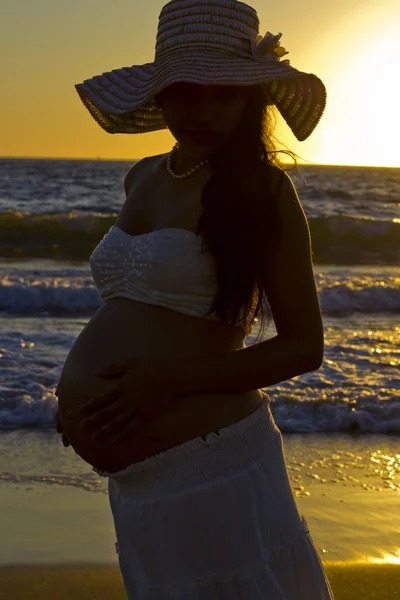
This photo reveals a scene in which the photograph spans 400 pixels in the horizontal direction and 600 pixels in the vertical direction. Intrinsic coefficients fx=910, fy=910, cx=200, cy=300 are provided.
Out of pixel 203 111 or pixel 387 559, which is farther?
pixel 387 559

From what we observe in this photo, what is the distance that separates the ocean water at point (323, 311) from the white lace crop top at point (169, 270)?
1.60ft

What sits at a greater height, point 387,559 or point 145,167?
point 145,167

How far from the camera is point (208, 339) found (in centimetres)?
190

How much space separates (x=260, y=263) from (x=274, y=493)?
0.48 m

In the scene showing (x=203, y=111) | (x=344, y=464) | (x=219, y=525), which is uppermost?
(x=203, y=111)

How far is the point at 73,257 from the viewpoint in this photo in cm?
1833

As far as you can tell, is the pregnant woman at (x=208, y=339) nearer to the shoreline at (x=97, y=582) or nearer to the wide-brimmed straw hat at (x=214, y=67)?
the wide-brimmed straw hat at (x=214, y=67)

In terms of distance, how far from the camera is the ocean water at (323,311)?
238 inches

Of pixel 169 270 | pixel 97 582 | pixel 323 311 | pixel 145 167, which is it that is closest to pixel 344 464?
pixel 97 582

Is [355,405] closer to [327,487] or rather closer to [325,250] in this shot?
[327,487]

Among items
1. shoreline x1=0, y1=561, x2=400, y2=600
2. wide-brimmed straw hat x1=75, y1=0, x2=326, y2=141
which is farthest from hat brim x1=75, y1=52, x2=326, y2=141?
shoreline x1=0, y1=561, x2=400, y2=600

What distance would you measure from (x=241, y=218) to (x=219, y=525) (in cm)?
61

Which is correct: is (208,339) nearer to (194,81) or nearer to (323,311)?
(194,81)

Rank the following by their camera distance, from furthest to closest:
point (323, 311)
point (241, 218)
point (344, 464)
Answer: point (323, 311), point (344, 464), point (241, 218)
